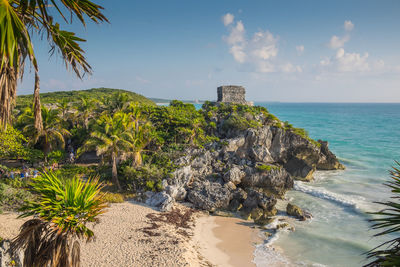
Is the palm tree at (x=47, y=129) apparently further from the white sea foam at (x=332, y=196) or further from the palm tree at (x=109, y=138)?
the white sea foam at (x=332, y=196)

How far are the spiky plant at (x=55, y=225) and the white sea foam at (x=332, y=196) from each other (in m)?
22.6

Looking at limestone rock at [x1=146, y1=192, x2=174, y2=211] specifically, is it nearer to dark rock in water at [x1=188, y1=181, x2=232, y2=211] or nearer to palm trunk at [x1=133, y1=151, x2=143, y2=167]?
dark rock in water at [x1=188, y1=181, x2=232, y2=211]

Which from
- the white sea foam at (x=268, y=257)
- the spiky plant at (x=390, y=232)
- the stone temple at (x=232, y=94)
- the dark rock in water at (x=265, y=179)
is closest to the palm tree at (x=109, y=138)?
the dark rock in water at (x=265, y=179)

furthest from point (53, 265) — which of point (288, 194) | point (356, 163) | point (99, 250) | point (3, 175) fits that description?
point (356, 163)

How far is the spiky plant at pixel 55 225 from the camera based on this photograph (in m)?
4.44

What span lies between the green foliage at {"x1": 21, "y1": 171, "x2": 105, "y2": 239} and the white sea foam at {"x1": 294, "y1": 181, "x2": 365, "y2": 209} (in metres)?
22.6

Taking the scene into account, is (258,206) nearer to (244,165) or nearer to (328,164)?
(244,165)

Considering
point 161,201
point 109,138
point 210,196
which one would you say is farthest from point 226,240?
point 109,138

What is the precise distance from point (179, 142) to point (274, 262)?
1672 cm

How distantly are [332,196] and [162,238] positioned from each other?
17214 mm

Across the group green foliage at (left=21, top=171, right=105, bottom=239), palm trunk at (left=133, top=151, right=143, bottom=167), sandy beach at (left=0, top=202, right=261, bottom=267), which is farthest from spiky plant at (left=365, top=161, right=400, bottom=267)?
palm trunk at (left=133, top=151, right=143, bottom=167)

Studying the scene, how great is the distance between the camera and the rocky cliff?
19.2 meters

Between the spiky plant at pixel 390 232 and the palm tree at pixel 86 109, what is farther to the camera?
the palm tree at pixel 86 109

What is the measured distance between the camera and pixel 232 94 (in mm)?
41969
